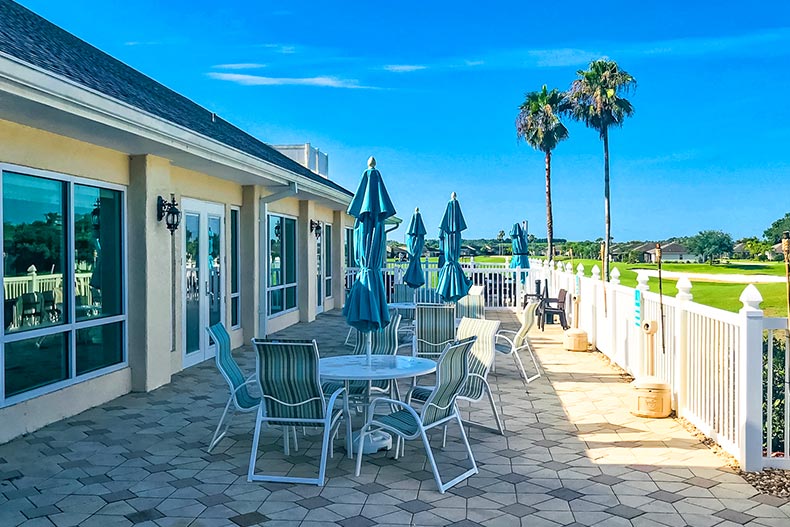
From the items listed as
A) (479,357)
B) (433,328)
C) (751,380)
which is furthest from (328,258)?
(751,380)

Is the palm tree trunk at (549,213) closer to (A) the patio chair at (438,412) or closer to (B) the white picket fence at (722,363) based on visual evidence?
(B) the white picket fence at (722,363)

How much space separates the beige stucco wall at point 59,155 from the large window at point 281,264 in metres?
5.39

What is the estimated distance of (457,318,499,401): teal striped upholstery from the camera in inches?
232

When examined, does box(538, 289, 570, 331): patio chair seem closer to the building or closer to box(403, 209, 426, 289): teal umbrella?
box(403, 209, 426, 289): teal umbrella

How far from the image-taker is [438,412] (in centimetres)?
493

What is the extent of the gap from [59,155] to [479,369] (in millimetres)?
4447

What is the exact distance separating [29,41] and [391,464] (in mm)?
5002

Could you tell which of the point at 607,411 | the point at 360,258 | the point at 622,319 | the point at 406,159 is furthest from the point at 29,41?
the point at 406,159

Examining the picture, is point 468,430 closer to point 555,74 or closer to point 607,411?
point 607,411

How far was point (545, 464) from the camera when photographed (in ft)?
16.8

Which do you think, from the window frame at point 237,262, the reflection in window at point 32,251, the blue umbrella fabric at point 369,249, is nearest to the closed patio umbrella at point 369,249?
the blue umbrella fabric at point 369,249

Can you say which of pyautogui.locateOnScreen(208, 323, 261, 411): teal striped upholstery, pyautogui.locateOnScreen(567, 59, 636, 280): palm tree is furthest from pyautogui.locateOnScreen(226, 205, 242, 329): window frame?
pyautogui.locateOnScreen(567, 59, 636, 280): palm tree

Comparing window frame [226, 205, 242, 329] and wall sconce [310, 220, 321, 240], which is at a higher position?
wall sconce [310, 220, 321, 240]

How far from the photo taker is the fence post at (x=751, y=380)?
470cm
